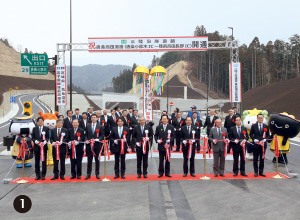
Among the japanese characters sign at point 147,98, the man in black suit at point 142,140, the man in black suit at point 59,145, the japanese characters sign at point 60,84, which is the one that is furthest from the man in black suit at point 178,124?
the japanese characters sign at point 60,84

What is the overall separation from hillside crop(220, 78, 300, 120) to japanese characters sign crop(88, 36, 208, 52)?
809 inches

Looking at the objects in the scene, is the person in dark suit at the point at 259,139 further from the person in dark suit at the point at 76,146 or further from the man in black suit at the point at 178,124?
the person in dark suit at the point at 76,146

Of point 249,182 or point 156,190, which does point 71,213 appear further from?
point 249,182

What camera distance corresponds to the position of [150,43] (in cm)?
1728

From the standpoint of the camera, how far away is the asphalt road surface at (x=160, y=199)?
A: 18.9 ft

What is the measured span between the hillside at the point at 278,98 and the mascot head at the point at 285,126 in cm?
2534

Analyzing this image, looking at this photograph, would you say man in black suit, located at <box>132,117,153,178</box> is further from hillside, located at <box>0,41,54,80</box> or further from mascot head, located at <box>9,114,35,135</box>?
hillside, located at <box>0,41,54,80</box>

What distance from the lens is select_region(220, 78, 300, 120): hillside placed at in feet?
125

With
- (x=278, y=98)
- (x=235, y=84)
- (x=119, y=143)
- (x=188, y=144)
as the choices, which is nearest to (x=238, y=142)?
(x=188, y=144)

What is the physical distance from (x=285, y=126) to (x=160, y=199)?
5165 mm

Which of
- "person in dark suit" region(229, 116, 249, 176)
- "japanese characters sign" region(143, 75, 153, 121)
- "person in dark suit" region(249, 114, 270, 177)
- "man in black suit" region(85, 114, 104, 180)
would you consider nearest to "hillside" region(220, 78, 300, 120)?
"japanese characters sign" region(143, 75, 153, 121)

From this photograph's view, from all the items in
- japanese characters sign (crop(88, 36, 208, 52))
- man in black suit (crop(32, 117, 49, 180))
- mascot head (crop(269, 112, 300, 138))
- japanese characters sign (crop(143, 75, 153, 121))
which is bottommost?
man in black suit (crop(32, 117, 49, 180))

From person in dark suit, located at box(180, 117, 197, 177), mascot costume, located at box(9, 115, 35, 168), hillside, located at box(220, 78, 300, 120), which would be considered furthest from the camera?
hillside, located at box(220, 78, 300, 120)

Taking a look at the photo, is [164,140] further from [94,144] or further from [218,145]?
[94,144]
